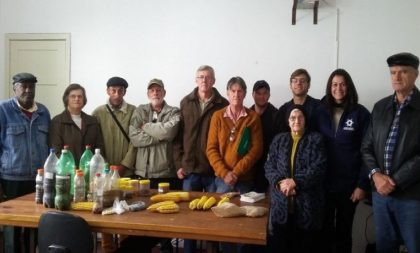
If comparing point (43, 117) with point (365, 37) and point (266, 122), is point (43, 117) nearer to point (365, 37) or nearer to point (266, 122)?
point (266, 122)

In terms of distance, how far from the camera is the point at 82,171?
2133 mm

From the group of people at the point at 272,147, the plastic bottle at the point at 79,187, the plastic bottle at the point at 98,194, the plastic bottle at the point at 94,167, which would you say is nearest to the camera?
the plastic bottle at the point at 98,194

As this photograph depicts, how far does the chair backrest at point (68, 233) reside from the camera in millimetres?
1803

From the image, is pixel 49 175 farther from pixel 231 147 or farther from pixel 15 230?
pixel 231 147

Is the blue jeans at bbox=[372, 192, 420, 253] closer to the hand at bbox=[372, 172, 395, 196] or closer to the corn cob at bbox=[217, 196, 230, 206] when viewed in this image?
the hand at bbox=[372, 172, 395, 196]

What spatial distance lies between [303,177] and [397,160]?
0.59m

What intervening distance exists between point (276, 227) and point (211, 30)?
2.04 m

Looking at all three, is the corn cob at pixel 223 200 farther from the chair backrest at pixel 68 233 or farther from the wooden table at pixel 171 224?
the chair backrest at pixel 68 233

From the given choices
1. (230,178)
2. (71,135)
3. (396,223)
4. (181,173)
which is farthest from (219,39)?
(396,223)

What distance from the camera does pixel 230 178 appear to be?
8.97 ft

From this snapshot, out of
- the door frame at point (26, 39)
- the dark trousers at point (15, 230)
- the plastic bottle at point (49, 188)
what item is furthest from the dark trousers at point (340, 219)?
A: the door frame at point (26, 39)

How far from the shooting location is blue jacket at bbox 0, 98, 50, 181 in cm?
287

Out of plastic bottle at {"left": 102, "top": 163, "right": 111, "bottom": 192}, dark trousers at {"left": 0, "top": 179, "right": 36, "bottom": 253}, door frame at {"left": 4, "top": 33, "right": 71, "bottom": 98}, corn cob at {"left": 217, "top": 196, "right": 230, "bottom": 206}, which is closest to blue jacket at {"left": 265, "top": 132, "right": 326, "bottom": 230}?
corn cob at {"left": 217, "top": 196, "right": 230, "bottom": 206}

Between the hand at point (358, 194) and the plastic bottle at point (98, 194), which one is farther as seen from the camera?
the hand at point (358, 194)
